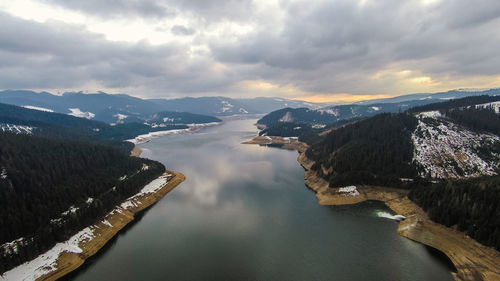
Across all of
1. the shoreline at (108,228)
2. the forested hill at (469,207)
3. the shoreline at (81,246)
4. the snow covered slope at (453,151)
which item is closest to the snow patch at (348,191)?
the forested hill at (469,207)

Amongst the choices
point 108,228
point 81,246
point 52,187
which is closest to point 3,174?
point 52,187

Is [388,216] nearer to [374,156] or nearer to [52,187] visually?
[374,156]

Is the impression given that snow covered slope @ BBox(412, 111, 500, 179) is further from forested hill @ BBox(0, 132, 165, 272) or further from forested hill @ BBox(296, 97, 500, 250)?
forested hill @ BBox(0, 132, 165, 272)

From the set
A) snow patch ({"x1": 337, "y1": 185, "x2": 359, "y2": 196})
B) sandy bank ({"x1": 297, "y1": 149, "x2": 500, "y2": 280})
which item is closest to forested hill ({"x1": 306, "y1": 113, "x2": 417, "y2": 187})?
snow patch ({"x1": 337, "y1": 185, "x2": 359, "y2": 196})

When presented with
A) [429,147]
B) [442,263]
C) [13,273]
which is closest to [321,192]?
[442,263]

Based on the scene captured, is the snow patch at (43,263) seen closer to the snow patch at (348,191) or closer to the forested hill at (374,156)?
the snow patch at (348,191)
